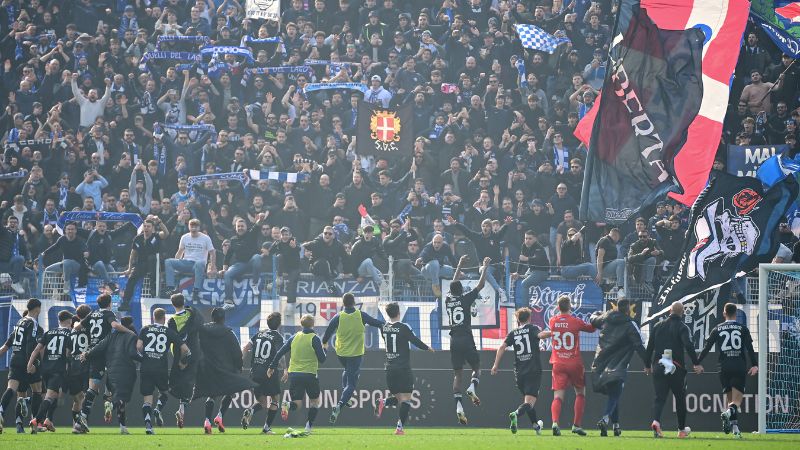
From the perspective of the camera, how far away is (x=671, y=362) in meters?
18.9

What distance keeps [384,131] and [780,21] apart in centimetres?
911

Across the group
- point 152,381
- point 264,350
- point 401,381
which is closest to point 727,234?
point 401,381

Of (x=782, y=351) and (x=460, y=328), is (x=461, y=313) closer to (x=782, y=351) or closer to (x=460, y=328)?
(x=460, y=328)

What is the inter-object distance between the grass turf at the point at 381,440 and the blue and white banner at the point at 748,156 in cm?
741

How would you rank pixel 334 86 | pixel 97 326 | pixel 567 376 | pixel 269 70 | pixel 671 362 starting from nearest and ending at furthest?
pixel 671 362 → pixel 567 376 → pixel 97 326 → pixel 334 86 → pixel 269 70

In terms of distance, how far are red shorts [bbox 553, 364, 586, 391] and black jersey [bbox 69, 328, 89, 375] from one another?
24.2ft

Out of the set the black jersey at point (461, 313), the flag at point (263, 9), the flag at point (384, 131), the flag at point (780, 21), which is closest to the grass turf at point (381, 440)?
the black jersey at point (461, 313)

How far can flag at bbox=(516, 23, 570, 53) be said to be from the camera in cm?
2916

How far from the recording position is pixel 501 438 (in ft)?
60.6

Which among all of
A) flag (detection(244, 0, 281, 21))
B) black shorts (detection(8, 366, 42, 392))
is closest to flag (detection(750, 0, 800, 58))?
flag (detection(244, 0, 281, 21))

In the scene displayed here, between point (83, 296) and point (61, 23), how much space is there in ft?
36.8

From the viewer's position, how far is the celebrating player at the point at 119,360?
20125 millimetres

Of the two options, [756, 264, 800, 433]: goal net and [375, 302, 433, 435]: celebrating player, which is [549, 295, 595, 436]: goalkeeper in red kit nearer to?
[375, 302, 433, 435]: celebrating player

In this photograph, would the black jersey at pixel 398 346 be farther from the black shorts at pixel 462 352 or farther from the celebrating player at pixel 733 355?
the celebrating player at pixel 733 355
